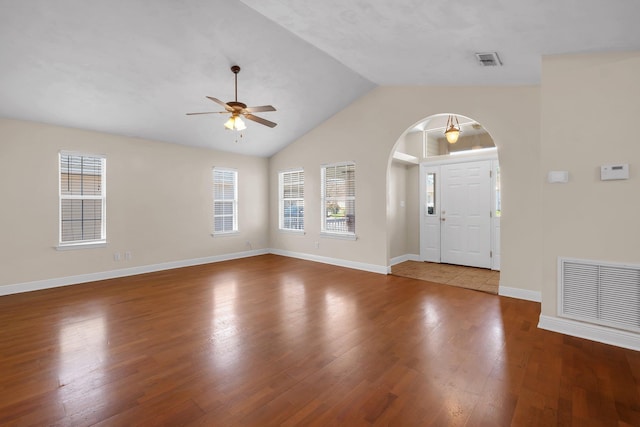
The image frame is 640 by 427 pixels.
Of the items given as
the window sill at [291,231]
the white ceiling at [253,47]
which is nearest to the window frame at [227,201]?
the window sill at [291,231]

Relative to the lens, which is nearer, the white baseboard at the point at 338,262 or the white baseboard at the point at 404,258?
the white baseboard at the point at 338,262

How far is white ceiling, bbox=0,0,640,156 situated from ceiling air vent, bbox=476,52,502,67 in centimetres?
9

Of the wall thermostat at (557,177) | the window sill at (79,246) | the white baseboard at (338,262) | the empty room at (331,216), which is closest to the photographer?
the empty room at (331,216)

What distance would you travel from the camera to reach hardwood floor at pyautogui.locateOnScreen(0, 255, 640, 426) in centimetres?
183

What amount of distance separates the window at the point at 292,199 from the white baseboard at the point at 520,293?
417 centimetres

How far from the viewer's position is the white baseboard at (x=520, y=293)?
388 centimetres

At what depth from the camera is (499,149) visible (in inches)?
163

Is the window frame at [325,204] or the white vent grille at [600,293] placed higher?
the window frame at [325,204]

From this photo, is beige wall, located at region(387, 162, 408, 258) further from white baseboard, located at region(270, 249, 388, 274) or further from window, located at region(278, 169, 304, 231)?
window, located at region(278, 169, 304, 231)

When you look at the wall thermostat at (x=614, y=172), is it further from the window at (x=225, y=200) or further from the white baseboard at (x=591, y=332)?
the window at (x=225, y=200)

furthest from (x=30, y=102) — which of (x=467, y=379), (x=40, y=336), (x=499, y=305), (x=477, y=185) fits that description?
(x=477, y=185)

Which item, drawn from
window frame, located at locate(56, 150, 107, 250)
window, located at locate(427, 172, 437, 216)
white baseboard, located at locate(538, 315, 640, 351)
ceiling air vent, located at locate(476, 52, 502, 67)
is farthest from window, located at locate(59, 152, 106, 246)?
white baseboard, located at locate(538, 315, 640, 351)

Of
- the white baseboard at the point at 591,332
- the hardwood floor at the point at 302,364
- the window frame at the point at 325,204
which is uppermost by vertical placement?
the window frame at the point at 325,204

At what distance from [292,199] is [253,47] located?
390 centimetres
